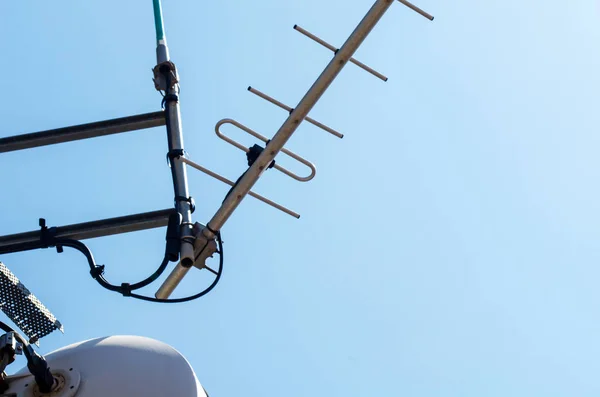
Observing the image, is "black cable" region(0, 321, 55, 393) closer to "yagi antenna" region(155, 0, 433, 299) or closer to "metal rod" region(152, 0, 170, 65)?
"yagi antenna" region(155, 0, 433, 299)

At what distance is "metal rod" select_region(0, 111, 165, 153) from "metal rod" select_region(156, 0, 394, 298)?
95 cm

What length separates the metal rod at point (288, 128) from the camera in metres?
7.00

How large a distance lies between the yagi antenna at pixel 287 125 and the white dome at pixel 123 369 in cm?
37

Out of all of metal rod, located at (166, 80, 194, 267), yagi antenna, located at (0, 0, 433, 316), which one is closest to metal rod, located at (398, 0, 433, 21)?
yagi antenna, located at (0, 0, 433, 316)

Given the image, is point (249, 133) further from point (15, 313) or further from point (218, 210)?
point (15, 313)

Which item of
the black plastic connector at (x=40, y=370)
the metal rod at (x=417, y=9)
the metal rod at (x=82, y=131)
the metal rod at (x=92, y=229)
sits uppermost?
the metal rod at (x=417, y=9)

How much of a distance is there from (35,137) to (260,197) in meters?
1.58

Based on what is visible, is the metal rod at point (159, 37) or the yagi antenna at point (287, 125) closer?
the yagi antenna at point (287, 125)

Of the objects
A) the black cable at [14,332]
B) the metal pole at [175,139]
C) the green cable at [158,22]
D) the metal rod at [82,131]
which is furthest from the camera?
the green cable at [158,22]

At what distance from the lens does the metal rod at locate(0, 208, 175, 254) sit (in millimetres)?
7105

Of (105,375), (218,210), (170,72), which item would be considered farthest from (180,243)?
(170,72)

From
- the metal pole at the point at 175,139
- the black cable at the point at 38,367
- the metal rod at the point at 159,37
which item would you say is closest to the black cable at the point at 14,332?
the black cable at the point at 38,367

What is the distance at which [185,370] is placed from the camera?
7.00 m

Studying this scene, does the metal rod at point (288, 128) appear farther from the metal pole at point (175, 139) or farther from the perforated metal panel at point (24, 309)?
the perforated metal panel at point (24, 309)
